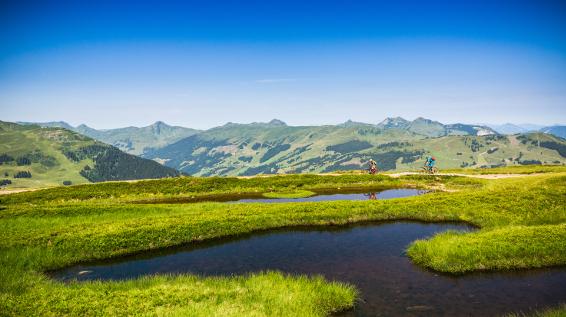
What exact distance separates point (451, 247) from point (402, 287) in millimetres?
6644

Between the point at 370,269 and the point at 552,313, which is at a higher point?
the point at 552,313

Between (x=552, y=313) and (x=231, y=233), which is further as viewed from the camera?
(x=231, y=233)

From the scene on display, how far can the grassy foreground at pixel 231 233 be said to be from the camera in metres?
17.0

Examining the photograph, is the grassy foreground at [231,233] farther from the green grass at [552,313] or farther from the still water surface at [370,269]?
the green grass at [552,313]

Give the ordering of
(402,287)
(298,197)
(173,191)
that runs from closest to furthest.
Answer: (402,287) < (298,197) < (173,191)

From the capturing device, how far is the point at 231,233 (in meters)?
33.0

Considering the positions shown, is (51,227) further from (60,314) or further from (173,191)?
(173,191)

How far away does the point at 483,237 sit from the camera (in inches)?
1024

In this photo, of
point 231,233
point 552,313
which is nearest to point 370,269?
point 552,313

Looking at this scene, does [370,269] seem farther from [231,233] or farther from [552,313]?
[231,233]

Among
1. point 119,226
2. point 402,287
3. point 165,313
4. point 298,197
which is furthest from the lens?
point 298,197

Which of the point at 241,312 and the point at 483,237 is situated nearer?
the point at 241,312

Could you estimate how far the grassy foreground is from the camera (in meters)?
17.0

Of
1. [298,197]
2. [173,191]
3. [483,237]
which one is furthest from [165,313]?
[173,191]
